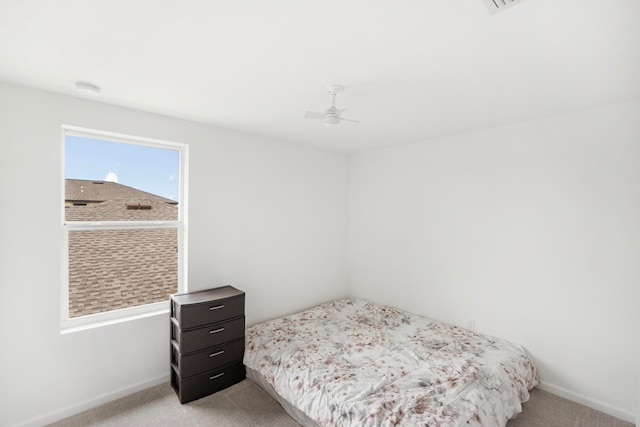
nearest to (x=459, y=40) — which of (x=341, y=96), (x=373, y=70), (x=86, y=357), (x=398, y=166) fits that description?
(x=373, y=70)

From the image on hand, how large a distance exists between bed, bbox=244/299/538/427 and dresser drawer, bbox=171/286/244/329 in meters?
0.44

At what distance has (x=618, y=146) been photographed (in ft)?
7.63

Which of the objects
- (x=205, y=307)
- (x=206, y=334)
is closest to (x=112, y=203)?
(x=205, y=307)

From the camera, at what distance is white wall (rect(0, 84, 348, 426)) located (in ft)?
6.90

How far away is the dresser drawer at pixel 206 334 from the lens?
2.45 meters

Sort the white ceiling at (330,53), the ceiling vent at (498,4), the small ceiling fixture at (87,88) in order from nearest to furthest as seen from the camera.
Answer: the ceiling vent at (498,4) < the white ceiling at (330,53) < the small ceiling fixture at (87,88)

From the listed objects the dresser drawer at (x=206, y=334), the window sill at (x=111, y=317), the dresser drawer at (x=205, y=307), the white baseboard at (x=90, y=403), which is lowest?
the white baseboard at (x=90, y=403)

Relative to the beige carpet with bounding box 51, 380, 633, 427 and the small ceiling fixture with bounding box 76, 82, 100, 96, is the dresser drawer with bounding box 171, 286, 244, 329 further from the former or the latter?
the small ceiling fixture with bounding box 76, 82, 100, 96

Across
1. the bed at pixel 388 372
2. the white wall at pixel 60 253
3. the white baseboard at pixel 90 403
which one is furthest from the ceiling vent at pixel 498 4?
the white baseboard at pixel 90 403

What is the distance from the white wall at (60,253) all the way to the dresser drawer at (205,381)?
1.29 feet

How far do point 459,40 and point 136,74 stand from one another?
1.90 meters

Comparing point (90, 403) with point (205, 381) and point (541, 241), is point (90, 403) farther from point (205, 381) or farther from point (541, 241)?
point (541, 241)

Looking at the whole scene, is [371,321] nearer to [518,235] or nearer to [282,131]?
[518,235]

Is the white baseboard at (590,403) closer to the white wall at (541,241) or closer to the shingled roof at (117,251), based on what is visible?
the white wall at (541,241)
